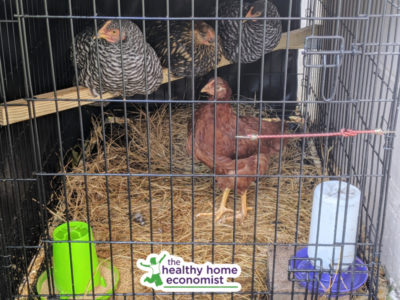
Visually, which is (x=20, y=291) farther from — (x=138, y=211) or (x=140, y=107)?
(x=140, y=107)

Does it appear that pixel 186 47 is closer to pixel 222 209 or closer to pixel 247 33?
pixel 247 33

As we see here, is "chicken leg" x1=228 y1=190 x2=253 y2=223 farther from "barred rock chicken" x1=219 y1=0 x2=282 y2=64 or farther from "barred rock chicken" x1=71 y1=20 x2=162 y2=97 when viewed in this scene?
"barred rock chicken" x1=219 y1=0 x2=282 y2=64

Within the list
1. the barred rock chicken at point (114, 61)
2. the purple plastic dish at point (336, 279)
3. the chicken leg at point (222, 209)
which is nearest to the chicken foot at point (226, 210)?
the chicken leg at point (222, 209)

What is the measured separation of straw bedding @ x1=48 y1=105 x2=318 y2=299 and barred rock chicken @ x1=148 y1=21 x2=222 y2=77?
0.65m

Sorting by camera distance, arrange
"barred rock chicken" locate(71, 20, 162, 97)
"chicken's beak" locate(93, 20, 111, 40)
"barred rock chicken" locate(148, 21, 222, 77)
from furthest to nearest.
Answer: "barred rock chicken" locate(148, 21, 222, 77)
"barred rock chicken" locate(71, 20, 162, 97)
"chicken's beak" locate(93, 20, 111, 40)

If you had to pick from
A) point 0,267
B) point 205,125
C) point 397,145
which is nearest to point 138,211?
point 205,125

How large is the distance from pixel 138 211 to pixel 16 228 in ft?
2.76

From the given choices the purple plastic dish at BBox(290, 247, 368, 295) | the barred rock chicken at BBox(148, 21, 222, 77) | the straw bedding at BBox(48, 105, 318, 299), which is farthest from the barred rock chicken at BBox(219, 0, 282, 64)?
the purple plastic dish at BBox(290, 247, 368, 295)

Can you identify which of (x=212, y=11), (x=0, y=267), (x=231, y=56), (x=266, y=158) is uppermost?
(x=212, y=11)

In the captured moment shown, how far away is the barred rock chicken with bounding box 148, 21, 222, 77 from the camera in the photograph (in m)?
3.47

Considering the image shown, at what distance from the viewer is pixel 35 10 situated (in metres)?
2.97

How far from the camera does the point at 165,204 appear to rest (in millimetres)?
3254

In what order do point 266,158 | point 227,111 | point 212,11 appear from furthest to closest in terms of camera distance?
1. point 212,11
2. point 266,158
3. point 227,111

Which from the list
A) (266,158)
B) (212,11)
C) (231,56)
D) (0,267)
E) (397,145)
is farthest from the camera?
(212,11)
